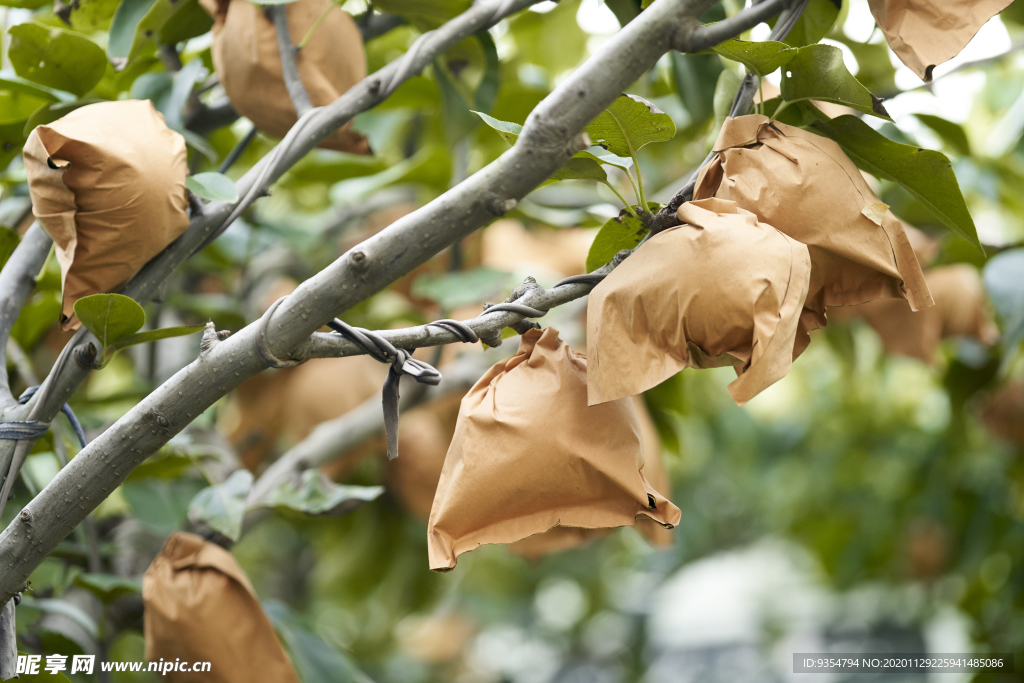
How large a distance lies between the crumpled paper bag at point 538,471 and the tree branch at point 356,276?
0.24ft

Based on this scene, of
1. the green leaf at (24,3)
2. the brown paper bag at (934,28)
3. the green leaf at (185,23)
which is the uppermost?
the green leaf at (24,3)

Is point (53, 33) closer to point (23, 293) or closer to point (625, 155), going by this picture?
point (23, 293)

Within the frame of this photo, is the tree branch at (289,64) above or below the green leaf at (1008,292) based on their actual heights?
above

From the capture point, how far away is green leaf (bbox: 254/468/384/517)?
507mm

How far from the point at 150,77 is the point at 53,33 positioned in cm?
9

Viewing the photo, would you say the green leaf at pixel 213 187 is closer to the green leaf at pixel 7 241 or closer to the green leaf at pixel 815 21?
the green leaf at pixel 7 241

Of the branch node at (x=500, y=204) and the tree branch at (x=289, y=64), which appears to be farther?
the tree branch at (x=289, y=64)

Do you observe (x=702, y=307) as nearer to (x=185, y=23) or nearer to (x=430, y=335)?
(x=430, y=335)

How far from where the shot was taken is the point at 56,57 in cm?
42

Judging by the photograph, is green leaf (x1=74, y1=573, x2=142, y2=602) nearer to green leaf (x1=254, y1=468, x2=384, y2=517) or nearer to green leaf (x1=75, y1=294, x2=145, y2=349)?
green leaf (x1=254, y1=468, x2=384, y2=517)

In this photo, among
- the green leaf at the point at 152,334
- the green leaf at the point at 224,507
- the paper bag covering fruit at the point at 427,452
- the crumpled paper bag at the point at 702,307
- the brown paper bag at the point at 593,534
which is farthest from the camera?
the paper bag covering fruit at the point at 427,452

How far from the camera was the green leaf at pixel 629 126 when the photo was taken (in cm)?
30

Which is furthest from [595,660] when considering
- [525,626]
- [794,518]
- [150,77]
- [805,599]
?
[150,77]

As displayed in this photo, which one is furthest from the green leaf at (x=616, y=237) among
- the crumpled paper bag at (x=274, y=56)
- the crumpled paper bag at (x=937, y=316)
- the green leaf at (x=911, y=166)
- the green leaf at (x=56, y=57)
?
the crumpled paper bag at (x=937, y=316)
